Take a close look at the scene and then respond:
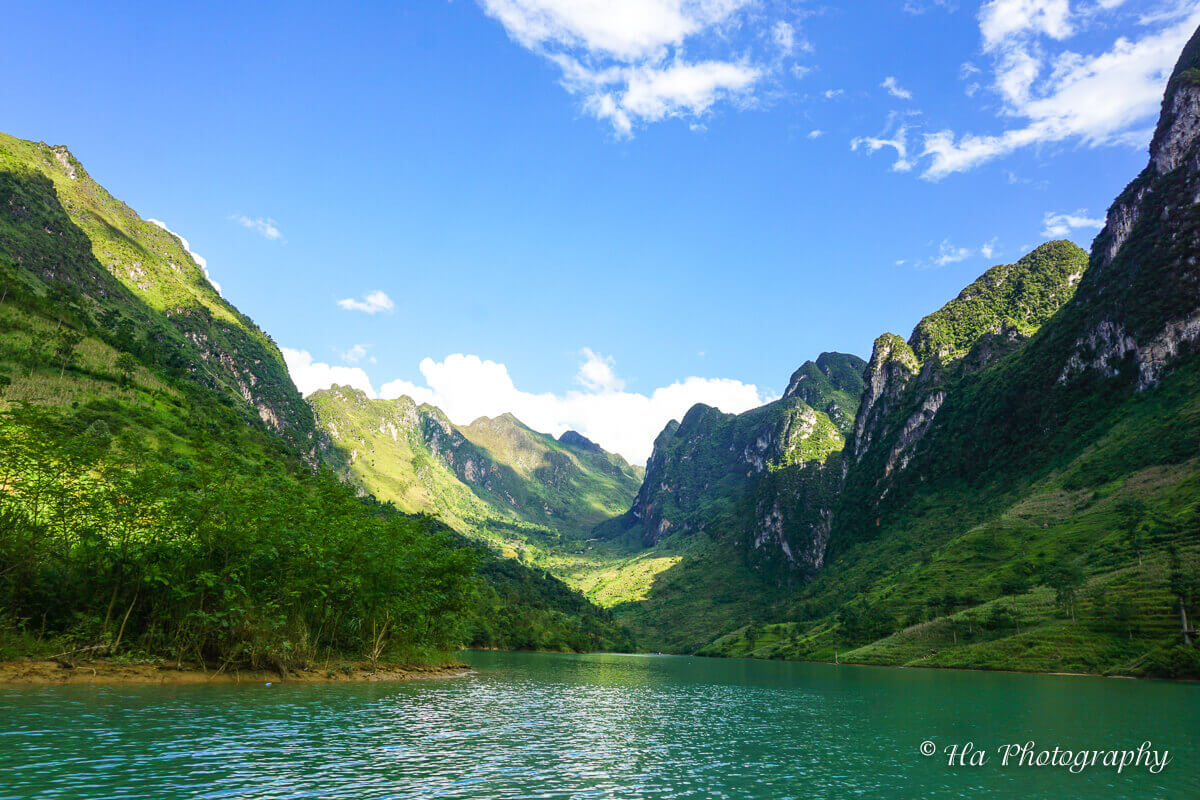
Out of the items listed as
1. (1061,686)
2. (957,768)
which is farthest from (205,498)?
(1061,686)

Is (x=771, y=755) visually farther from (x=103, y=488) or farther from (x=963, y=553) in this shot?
(x=963, y=553)

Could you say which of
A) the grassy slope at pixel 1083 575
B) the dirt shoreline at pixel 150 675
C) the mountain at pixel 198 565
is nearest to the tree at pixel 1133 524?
the grassy slope at pixel 1083 575

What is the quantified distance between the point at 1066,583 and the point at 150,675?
5980 inches

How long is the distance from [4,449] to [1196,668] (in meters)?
136

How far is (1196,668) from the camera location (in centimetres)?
8506

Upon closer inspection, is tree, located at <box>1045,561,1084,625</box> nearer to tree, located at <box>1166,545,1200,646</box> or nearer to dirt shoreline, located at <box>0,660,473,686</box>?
tree, located at <box>1166,545,1200,646</box>

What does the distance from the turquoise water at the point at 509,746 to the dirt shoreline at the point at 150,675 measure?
92.5 inches

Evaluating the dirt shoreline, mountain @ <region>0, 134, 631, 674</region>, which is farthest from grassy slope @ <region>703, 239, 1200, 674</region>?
the dirt shoreline

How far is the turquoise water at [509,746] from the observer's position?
20297 mm

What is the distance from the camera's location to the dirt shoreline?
117 feet

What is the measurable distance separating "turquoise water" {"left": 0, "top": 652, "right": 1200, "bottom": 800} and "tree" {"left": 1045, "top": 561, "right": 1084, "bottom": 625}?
262 feet

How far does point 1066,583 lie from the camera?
121812 mm

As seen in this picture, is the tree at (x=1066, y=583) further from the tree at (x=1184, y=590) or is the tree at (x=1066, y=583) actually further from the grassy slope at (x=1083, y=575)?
the tree at (x=1184, y=590)

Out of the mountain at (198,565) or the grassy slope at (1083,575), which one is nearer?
the mountain at (198,565)
